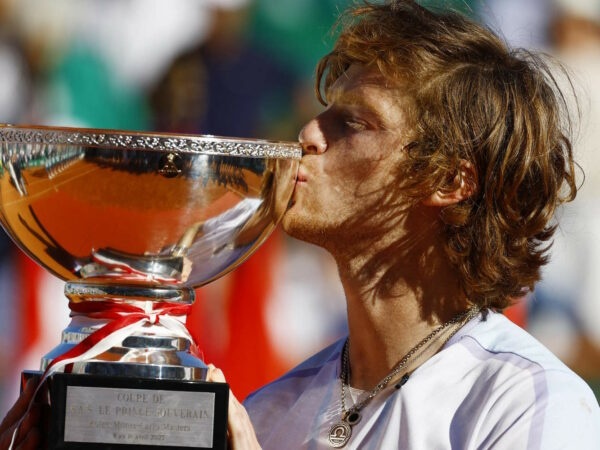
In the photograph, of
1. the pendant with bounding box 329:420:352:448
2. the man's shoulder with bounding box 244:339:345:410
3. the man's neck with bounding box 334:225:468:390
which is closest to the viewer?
the pendant with bounding box 329:420:352:448

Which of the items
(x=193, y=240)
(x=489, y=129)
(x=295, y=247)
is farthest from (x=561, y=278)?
(x=193, y=240)

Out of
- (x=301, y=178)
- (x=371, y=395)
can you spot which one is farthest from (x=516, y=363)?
(x=301, y=178)

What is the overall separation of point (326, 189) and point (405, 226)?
18cm

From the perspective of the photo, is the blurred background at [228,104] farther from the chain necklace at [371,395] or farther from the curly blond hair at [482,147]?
the chain necklace at [371,395]

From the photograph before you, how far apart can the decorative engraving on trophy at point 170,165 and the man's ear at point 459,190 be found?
2.11 feet

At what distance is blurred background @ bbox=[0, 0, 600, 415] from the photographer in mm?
3340

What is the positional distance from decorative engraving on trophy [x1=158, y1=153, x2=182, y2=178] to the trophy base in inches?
12.7

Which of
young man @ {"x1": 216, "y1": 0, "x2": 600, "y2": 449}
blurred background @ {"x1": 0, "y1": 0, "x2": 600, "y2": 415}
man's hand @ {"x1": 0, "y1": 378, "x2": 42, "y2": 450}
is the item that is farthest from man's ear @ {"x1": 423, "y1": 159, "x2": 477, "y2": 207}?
blurred background @ {"x1": 0, "y1": 0, "x2": 600, "y2": 415}

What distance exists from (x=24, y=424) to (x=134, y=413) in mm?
177

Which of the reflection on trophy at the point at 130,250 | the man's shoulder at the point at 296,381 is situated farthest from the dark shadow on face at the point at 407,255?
the reflection on trophy at the point at 130,250

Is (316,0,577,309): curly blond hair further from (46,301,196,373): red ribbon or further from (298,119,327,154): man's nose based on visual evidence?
(46,301,196,373): red ribbon

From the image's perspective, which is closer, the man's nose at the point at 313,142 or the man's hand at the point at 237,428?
the man's hand at the point at 237,428

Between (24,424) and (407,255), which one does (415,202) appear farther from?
(24,424)

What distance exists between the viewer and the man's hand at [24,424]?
5.87ft
